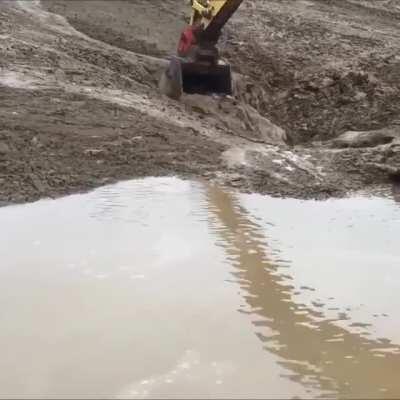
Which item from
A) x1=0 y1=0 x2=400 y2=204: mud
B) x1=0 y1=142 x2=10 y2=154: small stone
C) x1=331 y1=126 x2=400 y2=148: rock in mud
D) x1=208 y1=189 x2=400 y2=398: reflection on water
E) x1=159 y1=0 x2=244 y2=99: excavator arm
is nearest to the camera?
x1=208 y1=189 x2=400 y2=398: reflection on water

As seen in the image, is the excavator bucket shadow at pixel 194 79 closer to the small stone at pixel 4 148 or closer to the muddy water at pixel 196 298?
the small stone at pixel 4 148

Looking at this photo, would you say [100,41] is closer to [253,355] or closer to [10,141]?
[10,141]

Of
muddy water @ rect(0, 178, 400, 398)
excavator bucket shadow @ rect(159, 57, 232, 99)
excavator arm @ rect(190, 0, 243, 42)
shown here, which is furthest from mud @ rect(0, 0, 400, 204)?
excavator arm @ rect(190, 0, 243, 42)

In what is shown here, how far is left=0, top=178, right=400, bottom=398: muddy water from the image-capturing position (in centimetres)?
332

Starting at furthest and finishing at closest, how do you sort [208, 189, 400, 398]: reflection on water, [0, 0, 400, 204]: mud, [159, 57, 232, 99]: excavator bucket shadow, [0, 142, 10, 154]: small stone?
[159, 57, 232, 99]: excavator bucket shadow
[0, 0, 400, 204]: mud
[0, 142, 10, 154]: small stone
[208, 189, 400, 398]: reflection on water

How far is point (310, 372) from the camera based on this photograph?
3.38 metres

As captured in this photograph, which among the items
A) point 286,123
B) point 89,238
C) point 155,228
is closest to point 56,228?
point 89,238

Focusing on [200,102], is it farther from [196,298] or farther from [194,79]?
[196,298]

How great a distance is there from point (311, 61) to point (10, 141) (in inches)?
313

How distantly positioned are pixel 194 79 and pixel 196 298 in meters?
7.38

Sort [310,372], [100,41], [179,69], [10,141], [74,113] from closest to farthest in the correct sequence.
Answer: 1. [310,372]
2. [10,141]
3. [74,113]
4. [179,69]
5. [100,41]

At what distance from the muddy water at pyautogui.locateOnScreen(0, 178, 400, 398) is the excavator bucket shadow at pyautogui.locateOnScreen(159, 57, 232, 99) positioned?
183 inches

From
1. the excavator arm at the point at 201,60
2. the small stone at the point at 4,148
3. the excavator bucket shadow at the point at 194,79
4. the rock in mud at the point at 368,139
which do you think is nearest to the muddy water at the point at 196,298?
the small stone at the point at 4,148

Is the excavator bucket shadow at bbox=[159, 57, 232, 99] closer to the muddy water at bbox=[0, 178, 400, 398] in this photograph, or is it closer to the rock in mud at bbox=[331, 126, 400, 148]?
the rock in mud at bbox=[331, 126, 400, 148]
